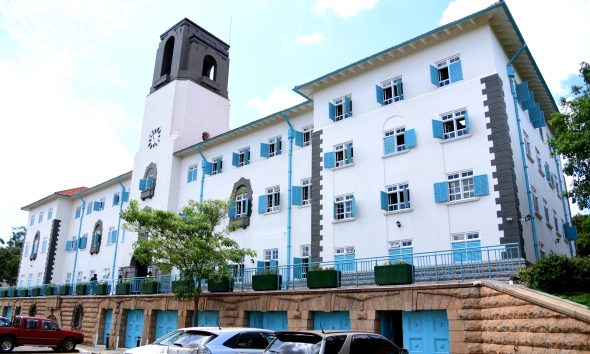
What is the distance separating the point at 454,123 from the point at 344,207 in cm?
661

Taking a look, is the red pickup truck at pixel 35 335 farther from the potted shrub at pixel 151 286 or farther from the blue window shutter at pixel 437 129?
the blue window shutter at pixel 437 129

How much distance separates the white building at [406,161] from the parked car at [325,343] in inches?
386

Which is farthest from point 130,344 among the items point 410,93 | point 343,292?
point 410,93

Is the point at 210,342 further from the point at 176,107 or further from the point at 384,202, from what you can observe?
the point at 176,107

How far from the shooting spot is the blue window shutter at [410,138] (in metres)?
21.6

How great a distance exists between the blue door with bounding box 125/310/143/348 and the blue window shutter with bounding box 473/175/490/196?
20.6m

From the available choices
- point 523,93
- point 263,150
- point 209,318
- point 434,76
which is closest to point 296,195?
point 263,150

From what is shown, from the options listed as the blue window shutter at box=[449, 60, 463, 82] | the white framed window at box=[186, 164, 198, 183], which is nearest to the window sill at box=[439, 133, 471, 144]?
the blue window shutter at box=[449, 60, 463, 82]

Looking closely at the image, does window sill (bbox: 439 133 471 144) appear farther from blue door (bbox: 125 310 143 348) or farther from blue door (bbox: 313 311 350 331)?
blue door (bbox: 125 310 143 348)

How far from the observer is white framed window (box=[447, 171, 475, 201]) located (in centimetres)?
1964

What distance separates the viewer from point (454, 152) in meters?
20.4

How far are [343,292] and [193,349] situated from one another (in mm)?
8243

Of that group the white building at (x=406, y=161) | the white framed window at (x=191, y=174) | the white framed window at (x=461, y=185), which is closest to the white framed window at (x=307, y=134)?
the white building at (x=406, y=161)

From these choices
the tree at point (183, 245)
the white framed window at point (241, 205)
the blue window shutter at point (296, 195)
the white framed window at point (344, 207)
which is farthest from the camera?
the white framed window at point (241, 205)
